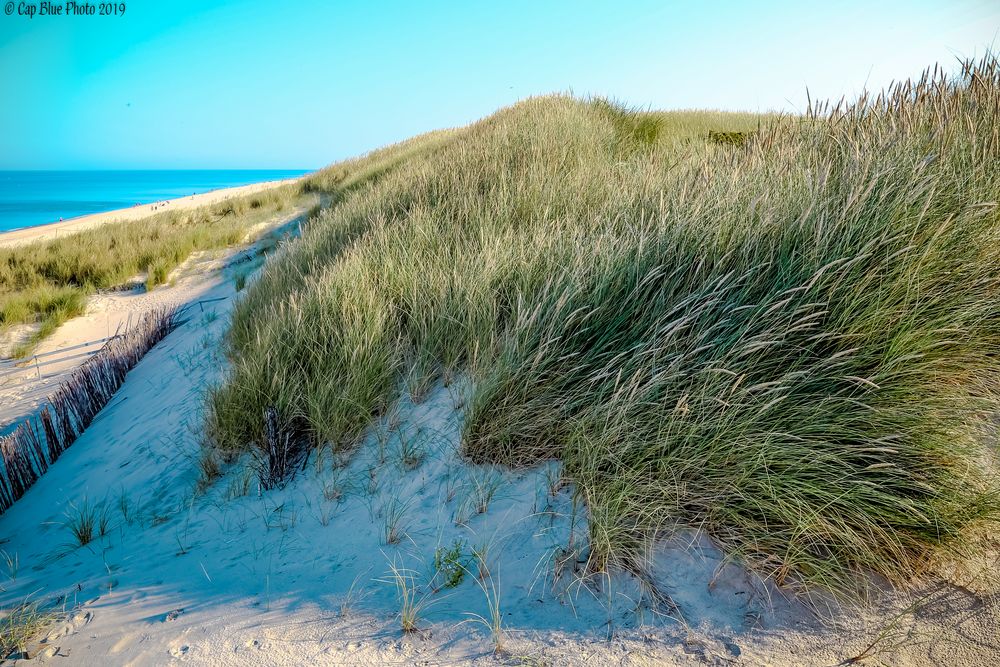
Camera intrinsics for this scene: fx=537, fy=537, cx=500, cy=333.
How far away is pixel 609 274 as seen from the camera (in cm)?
274

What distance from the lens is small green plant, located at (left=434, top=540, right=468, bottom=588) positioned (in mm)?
1986

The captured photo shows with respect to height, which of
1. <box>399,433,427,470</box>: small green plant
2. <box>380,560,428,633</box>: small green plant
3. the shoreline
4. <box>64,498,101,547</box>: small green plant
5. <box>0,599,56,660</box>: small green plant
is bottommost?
<box>64,498,101,547</box>: small green plant

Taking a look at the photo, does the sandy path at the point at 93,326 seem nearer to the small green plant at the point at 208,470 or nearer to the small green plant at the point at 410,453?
the small green plant at the point at 208,470

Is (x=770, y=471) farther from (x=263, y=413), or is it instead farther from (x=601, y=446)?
(x=263, y=413)

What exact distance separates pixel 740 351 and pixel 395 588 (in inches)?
63.4

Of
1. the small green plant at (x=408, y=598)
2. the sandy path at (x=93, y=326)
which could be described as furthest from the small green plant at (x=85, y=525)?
the sandy path at (x=93, y=326)

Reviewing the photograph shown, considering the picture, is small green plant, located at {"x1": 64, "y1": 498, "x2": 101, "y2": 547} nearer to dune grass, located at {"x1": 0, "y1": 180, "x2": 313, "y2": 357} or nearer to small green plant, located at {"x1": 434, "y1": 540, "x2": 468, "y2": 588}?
small green plant, located at {"x1": 434, "y1": 540, "x2": 468, "y2": 588}

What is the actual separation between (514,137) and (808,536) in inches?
258

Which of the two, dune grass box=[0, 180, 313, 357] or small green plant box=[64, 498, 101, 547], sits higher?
dune grass box=[0, 180, 313, 357]

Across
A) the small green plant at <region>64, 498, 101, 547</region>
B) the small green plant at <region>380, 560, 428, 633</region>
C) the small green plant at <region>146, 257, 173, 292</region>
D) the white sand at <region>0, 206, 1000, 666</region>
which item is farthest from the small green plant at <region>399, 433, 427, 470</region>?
the small green plant at <region>146, 257, 173, 292</region>

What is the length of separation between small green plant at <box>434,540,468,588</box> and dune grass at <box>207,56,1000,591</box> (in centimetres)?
47

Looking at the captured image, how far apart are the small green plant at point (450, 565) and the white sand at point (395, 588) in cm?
3

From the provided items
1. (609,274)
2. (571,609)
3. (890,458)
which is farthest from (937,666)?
(609,274)

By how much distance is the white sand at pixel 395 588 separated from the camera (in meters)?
1.65
